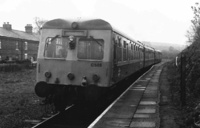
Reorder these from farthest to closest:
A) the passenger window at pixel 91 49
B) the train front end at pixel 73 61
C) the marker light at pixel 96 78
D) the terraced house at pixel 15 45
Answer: the terraced house at pixel 15 45, the passenger window at pixel 91 49, the train front end at pixel 73 61, the marker light at pixel 96 78

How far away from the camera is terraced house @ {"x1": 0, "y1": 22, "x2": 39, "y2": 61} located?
128ft

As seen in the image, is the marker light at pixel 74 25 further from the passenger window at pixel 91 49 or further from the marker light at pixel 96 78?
the marker light at pixel 96 78

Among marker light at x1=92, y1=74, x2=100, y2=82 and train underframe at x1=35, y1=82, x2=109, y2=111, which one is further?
train underframe at x1=35, y1=82, x2=109, y2=111

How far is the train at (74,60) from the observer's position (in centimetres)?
922

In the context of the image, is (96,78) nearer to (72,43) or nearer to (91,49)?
(91,49)

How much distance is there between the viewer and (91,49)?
934cm

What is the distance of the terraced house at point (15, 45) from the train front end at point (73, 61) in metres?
30.0

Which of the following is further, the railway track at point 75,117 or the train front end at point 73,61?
the train front end at point 73,61

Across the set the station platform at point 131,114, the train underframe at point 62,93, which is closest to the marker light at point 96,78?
the train underframe at point 62,93

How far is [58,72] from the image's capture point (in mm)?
9375

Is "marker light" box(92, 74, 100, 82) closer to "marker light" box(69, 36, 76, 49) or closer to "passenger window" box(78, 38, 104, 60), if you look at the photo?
"passenger window" box(78, 38, 104, 60)

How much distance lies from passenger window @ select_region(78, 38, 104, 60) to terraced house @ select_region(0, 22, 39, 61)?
100.0 ft

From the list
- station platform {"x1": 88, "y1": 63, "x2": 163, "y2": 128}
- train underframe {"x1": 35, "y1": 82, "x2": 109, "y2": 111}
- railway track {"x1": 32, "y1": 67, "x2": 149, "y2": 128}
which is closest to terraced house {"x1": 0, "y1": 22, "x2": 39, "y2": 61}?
railway track {"x1": 32, "y1": 67, "x2": 149, "y2": 128}

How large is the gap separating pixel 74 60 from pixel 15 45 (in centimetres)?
3409
